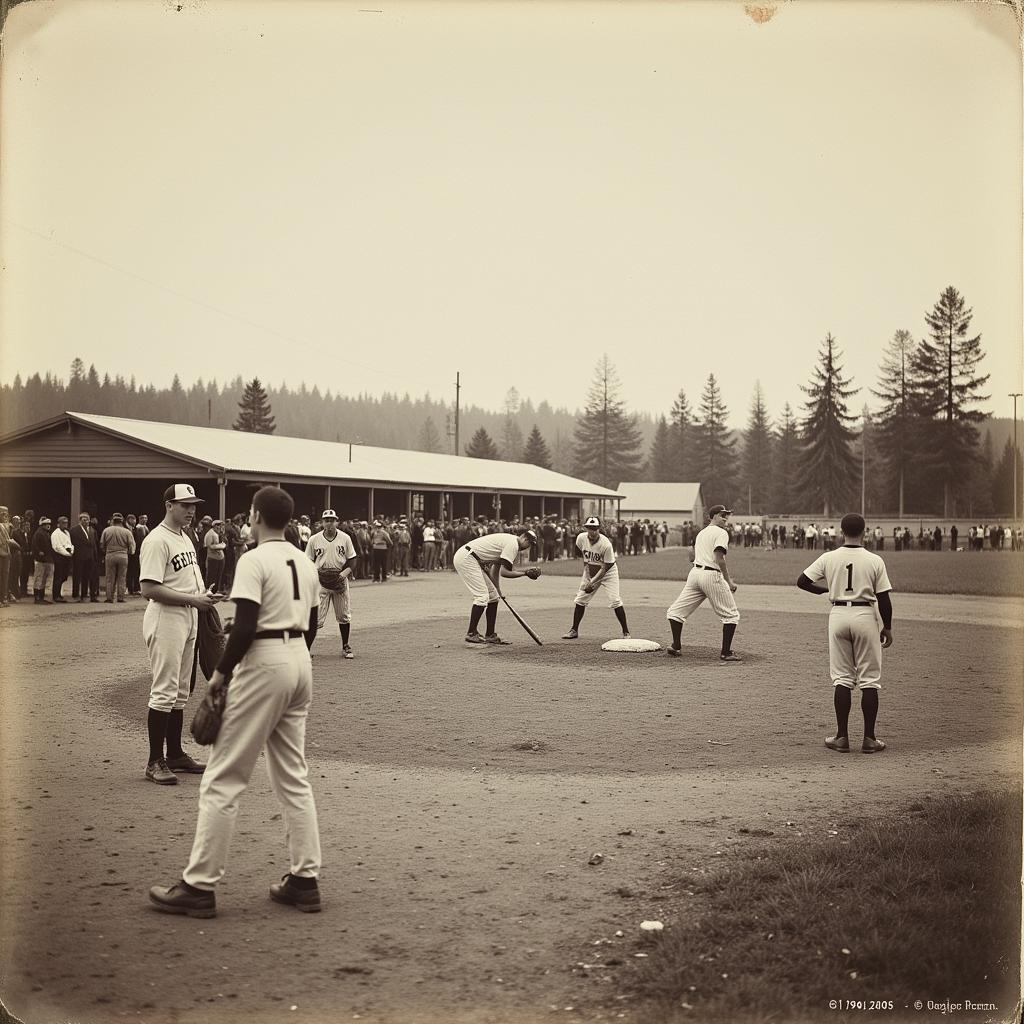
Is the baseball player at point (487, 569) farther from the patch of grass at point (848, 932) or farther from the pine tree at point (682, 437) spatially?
the pine tree at point (682, 437)

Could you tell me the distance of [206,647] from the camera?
332 inches

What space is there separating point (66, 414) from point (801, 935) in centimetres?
2830

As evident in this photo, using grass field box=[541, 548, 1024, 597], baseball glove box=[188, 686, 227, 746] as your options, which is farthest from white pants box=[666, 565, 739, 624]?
grass field box=[541, 548, 1024, 597]

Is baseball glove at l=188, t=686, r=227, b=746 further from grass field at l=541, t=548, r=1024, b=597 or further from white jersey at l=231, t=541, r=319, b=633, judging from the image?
grass field at l=541, t=548, r=1024, b=597

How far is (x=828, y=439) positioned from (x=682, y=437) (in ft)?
166

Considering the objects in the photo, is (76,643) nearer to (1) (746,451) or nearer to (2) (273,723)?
(2) (273,723)

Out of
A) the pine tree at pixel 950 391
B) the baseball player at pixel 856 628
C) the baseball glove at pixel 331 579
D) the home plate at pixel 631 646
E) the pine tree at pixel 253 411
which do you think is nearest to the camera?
the pine tree at pixel 950 391

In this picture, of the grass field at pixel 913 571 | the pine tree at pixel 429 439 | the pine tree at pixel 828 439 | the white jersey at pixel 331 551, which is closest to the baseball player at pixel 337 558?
the white jersey at pixel 331 551

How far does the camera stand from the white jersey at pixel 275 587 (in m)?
5.25

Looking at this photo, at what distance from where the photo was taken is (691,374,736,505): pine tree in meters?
115

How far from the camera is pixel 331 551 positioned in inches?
586

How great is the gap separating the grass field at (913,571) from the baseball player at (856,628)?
17.0m

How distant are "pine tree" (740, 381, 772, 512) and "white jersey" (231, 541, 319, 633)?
110m

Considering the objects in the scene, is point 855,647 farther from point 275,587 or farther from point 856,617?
point 275,587
